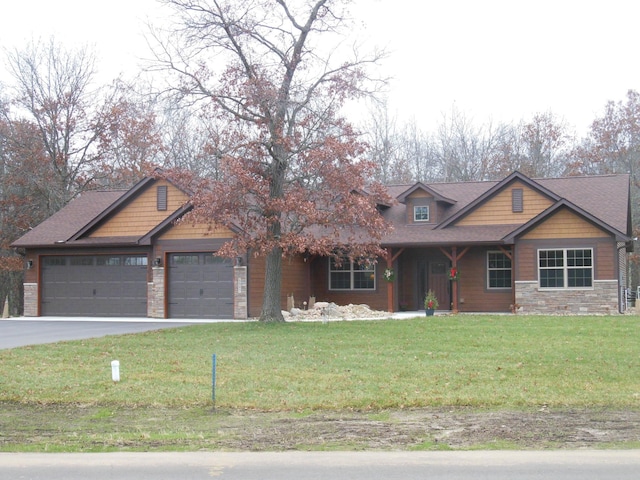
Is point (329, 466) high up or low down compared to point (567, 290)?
down

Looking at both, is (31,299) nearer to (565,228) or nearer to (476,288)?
(476,288)

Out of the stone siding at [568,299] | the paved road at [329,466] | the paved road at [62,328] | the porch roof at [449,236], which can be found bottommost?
the paved road at [329,466]

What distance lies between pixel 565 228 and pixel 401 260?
6.54 m

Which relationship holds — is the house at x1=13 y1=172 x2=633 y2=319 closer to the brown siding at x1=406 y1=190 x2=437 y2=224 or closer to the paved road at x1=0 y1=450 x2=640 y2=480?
the brown siding at x1=406 y1=190 x2=437 y2=224

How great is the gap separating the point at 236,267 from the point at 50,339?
28.1 feet

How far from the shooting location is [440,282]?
1203 inches

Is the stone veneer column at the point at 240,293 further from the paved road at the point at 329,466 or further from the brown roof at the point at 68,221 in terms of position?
the paved road at the point at 329,466

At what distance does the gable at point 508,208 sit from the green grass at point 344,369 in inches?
316

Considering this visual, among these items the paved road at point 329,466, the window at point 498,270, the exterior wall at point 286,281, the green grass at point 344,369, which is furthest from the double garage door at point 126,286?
the paved road at point 329,466

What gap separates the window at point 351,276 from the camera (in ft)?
101

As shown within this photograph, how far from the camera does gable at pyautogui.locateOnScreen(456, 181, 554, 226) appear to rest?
94.1 ft

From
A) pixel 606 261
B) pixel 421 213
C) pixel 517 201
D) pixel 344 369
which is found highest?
pixel 517 201

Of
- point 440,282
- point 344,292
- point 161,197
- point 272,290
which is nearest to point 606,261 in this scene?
point 440,282

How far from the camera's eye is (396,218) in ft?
103
